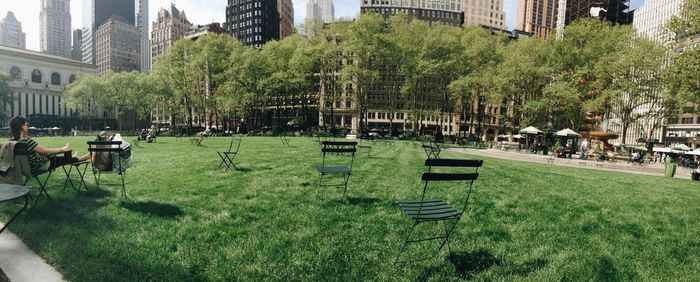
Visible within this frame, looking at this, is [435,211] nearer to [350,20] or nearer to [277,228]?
[277,228]

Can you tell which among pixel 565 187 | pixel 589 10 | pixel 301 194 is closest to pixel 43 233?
pixel 301 194

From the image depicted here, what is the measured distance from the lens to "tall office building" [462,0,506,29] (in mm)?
148125

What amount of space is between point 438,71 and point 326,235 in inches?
2011

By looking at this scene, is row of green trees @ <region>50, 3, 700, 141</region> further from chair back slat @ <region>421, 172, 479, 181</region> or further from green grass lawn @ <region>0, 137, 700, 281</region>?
chair back slat @ <region>421, 172, 479, 181</region>

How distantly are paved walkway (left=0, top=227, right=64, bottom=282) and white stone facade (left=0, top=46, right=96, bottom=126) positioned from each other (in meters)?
100

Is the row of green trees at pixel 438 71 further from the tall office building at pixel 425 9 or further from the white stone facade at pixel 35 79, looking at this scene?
the tall office building at pixel 425 9

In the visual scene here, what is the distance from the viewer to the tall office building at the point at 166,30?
150m

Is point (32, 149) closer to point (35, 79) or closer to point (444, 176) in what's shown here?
point (444, 176)

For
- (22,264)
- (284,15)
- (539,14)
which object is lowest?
(22,264)

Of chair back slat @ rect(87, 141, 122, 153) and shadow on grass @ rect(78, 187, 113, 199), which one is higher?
chair back slat @ rect(87, 141, 122, 153)

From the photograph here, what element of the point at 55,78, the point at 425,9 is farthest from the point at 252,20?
the point at 425,9

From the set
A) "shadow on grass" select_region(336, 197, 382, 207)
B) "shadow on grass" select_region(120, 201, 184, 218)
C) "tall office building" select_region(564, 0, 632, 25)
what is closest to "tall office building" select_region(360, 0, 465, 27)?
"tall office building" select_region(564, 0, 632, 25)

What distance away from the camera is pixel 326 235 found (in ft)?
17.5

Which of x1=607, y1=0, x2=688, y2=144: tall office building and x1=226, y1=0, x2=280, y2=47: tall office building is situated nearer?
x1=607, y1=0, x2=688, y2=144: tall office building
